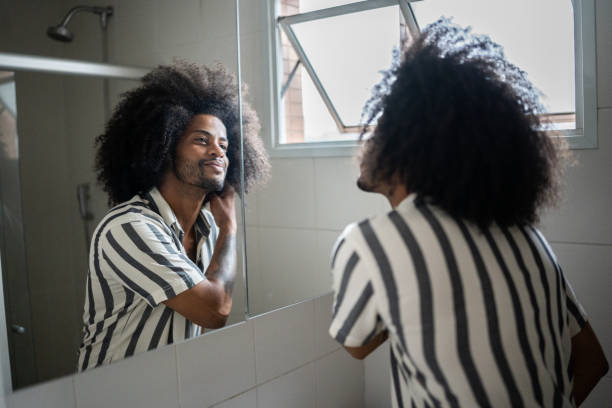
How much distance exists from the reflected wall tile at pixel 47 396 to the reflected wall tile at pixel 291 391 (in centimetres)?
57

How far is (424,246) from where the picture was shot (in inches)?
31.1

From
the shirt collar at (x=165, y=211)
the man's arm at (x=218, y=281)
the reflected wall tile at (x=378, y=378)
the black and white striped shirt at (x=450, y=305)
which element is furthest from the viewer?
the reflected wall tile at (x=378, y=378)

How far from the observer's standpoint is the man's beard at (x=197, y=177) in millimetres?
1045

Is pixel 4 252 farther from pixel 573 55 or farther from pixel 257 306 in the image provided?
pixel 573 55

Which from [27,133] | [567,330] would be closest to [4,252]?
[27,133]

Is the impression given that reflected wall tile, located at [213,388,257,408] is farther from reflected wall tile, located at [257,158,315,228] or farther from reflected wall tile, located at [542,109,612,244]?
reflected wall tile, located at [542,109,612,244]

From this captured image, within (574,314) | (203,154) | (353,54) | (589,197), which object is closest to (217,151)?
(203,154)

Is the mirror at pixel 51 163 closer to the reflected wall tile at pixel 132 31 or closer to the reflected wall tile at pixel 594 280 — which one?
the reflected wall tile at pixel 132 31

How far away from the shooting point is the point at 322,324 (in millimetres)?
1711

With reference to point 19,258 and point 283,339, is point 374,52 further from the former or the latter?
point 19,258

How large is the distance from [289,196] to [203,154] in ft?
1.15

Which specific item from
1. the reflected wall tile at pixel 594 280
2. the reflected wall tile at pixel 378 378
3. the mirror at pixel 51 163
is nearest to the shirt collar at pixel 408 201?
the mirror at pixel 51 163

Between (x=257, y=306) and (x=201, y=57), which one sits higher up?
(x=201, y=57)

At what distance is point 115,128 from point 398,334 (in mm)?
586
